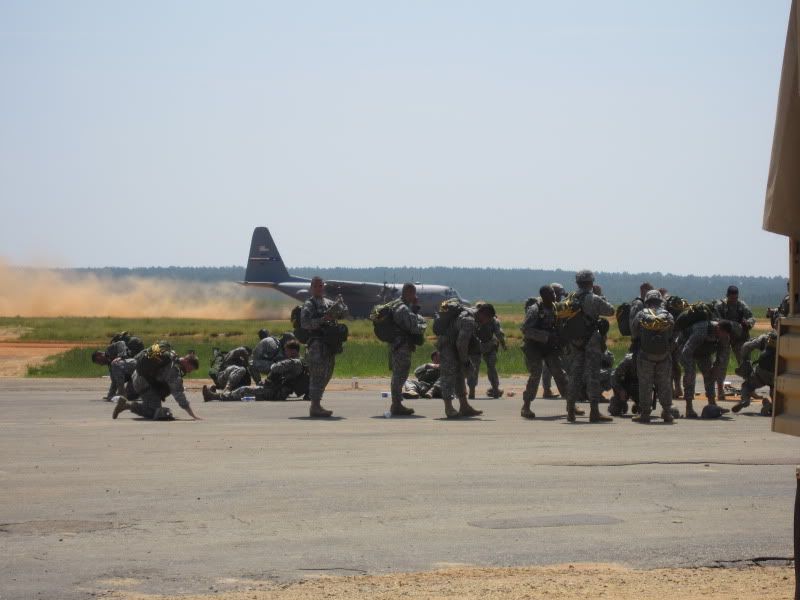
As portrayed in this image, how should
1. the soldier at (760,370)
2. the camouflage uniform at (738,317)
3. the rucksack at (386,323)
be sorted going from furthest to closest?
the camouflage uniform at (738,317) → the rucksack at (386,323) → the soldier at (760,370)

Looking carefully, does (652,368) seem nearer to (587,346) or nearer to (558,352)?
(587,346)

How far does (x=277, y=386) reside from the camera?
72.2 feet

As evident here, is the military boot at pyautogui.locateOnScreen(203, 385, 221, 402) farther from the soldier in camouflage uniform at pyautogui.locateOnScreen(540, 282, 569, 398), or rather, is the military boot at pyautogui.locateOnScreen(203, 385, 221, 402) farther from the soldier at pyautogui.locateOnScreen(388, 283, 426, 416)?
the soldier in camouflage uniform at pyautogui.locateOnScreen(540, 282, 569, 398)

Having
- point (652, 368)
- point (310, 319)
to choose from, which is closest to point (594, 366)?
point (652, 368)

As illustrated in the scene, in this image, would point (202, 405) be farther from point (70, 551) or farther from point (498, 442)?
point (70, 551)

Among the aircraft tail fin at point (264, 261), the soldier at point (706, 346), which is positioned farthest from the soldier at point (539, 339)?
the aircraft tail fin at point (264, 261)

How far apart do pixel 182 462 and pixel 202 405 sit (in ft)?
27.9

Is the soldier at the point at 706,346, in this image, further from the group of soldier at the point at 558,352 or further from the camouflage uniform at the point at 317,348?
the camouflage uniform at the point at 317,348

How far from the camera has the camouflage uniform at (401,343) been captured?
59.9 feet

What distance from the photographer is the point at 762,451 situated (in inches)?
523

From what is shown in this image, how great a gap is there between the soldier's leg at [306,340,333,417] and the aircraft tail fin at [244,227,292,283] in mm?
72402

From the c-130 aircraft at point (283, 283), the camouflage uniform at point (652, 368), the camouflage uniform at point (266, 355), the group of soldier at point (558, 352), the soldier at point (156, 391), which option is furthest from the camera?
the c-130 aircraft at point (283, 283)

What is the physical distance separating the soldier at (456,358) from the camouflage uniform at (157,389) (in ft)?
11.4

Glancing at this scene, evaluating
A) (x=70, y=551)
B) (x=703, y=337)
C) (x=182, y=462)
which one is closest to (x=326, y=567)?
(x=70, y=551)
